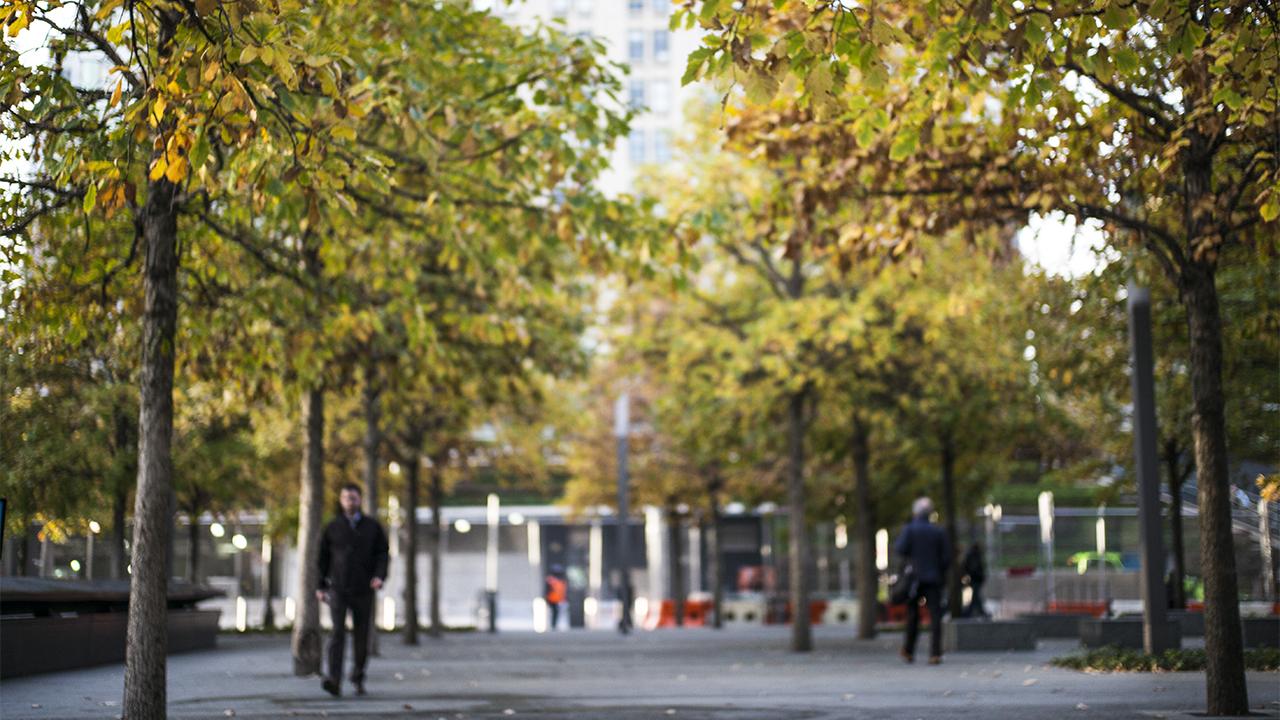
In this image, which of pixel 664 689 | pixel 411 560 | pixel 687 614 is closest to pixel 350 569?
pixel 664 689

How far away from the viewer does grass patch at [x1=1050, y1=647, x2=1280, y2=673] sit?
1622 centimetres

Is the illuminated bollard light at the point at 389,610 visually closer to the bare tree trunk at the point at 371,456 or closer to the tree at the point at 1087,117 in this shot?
the bare tree trunk at the point at 371,456

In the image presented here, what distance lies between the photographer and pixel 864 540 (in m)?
30.7

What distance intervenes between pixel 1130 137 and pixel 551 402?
25.6 m

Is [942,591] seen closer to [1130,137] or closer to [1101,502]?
[1130,137]

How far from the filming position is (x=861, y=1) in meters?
8.93

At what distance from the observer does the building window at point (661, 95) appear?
94.3 metres

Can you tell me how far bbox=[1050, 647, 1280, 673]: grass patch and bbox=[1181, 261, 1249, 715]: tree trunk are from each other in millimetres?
4726

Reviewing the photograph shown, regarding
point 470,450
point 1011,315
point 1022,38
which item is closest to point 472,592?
point 470,450

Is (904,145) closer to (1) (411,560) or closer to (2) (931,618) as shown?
(2) (931,618)

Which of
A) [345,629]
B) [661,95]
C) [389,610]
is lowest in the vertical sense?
[389,610]

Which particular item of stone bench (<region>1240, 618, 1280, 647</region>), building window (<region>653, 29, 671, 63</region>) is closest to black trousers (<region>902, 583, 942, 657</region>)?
stone bench (<region>1240, 618, 1280, 647</region>)

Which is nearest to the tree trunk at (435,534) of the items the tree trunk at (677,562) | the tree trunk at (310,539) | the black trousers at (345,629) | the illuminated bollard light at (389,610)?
the tree trunk at (677,562)

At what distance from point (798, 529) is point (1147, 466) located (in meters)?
10.8
